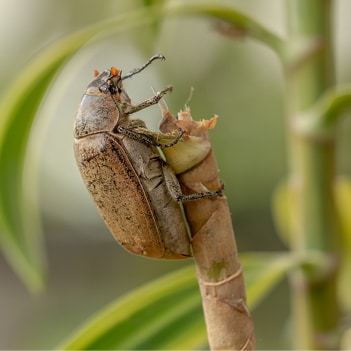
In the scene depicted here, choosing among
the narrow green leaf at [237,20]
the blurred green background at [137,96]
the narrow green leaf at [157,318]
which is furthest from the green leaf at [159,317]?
the blurred green background at [137,96]

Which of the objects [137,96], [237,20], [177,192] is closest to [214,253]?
[177,192]

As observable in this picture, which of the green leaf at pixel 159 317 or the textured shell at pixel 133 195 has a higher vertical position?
the textured shell at pixel 133 195

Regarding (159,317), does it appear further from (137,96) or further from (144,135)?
(137,96)

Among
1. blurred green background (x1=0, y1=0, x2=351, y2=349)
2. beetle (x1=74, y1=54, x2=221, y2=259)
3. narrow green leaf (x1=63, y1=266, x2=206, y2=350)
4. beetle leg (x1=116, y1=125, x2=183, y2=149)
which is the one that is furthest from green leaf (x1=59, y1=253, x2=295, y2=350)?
blurred green background (x1=0, y1=0, x2=351, y2=349)

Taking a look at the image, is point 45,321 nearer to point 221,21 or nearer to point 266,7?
point 266,7

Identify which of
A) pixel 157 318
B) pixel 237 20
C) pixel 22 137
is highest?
pixel 237 20

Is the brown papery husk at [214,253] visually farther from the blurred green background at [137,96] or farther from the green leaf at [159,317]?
the blurred green background at [137,96]
